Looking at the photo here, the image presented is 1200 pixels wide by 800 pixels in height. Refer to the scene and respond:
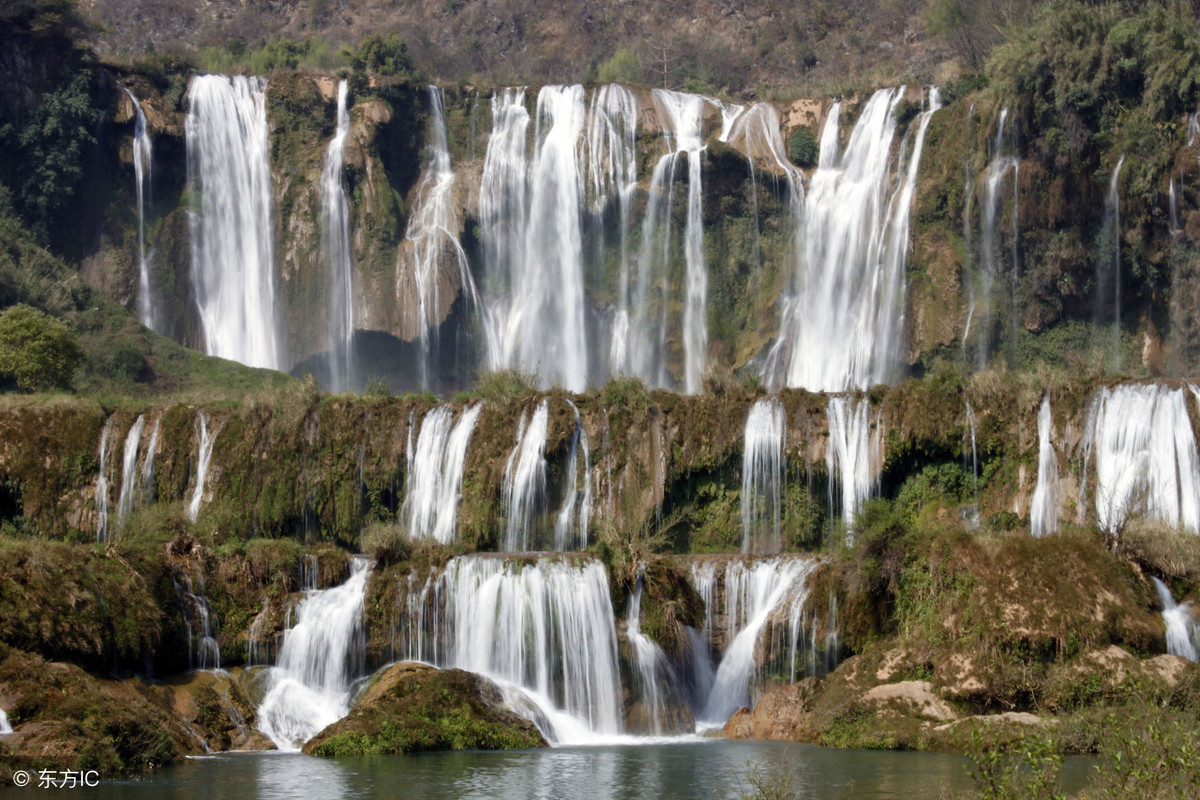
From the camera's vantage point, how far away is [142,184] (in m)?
59.8

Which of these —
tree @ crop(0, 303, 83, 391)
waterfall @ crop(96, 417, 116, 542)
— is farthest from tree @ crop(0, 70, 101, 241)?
waterfall @ crop(96, 417, 116, 542)

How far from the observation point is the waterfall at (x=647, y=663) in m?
30.3

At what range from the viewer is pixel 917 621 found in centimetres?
A: 2945

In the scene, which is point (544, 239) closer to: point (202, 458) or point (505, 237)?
point (505, 237)

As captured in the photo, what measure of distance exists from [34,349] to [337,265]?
53.5 feet

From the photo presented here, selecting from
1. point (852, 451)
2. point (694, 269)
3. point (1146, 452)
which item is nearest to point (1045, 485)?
point (1146, 452)

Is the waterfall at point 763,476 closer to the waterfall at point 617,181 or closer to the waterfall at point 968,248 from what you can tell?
the waterfall at point 968,248

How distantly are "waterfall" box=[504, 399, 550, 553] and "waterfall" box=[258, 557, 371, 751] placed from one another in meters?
5.89

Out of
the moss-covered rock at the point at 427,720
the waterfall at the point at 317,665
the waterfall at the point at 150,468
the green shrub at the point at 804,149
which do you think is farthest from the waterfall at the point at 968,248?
the moss-covered rock at the point at 427,720

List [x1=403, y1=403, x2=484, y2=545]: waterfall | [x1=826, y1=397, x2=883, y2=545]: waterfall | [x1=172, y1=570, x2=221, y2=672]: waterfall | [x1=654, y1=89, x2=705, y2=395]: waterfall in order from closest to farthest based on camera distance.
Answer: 1. [x1=172, y1=570, x2=221, y2=672]: waterfall
2. [x1=826, y1=397, x2=883, y2=545]: waterfall
3. [x1=403, y1=403, x2=484, y2=545]: waterfall
4. [x1=654, y1=89, x2=705, y2=395]: waterfall

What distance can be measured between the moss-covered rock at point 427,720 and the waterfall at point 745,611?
15.6ft

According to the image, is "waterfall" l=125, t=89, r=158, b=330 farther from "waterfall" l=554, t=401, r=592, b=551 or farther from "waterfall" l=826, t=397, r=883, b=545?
"waterfall" l=826, t=397, r=883, b=545

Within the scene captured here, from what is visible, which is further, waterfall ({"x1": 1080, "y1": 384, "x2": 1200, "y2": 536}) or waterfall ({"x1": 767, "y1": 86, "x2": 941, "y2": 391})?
waterfall ({"x1": 767, "y1": 86, "x2": 941, "y2": 391})

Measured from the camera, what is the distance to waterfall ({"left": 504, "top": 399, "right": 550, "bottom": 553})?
37969 millimetres
